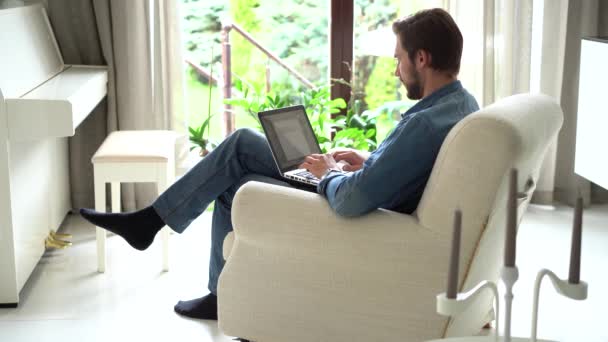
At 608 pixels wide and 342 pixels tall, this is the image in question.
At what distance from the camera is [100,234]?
10.8 ft

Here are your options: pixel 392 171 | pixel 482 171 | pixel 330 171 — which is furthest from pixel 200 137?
pixel 482 171

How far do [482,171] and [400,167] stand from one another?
24cm

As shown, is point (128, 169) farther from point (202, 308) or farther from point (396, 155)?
point (396, 155)

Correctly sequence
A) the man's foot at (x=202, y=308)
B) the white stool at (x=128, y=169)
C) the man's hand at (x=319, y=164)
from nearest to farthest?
the man's hand at (x=319, y=164)
the man's foot at (x=202, y=308)
the white stool at (x=128, y=169)

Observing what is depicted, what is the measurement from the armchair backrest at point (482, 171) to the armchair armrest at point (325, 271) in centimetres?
7

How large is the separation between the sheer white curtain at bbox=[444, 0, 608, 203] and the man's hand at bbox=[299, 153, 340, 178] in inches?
76.1

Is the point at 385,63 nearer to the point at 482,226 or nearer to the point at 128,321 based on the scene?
the point at 128,321

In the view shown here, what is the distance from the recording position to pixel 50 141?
373 centimetres

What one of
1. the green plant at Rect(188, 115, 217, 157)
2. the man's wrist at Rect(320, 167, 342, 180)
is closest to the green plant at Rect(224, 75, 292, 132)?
the green plant at Rect(188, 115, 217, 157)

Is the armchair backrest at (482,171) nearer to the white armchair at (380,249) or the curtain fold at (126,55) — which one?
the white armchair at (380,249)

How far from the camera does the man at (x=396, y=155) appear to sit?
6.91 ft

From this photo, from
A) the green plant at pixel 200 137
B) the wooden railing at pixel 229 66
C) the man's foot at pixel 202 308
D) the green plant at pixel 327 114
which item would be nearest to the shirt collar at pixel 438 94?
the man's foot at pixel 202 308

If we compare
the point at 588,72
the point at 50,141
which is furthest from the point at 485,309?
the point at 50,141

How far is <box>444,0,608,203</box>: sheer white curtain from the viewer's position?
418 centimetres
